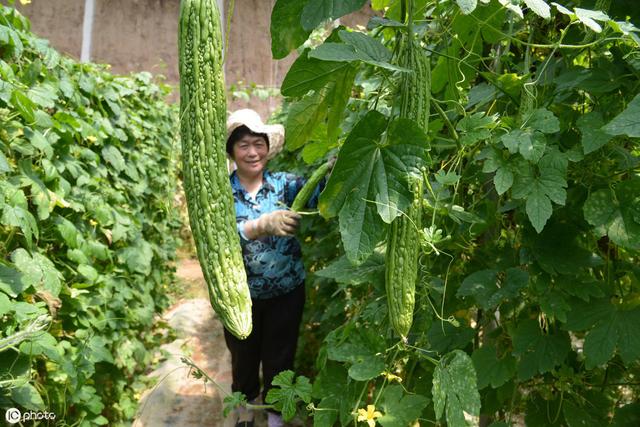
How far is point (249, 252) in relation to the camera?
296 centimetres

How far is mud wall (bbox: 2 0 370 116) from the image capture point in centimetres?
926

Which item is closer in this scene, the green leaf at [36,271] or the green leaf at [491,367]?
the green leaf at [491,367]

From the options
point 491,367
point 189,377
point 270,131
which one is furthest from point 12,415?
point 189,377

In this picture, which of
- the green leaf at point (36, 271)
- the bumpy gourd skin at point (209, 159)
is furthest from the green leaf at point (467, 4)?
the green leaf at point (36, 271)

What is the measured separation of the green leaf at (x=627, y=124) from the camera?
100cm

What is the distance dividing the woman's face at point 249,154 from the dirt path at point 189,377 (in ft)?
3.56

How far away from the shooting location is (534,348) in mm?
1465

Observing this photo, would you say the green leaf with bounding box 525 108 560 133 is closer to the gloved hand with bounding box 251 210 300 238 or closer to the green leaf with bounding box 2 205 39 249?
the gloved hand with bounding box 251 210 300 238

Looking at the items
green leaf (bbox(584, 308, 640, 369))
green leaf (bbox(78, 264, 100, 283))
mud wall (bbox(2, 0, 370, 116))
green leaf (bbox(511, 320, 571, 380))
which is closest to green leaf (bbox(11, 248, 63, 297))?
green leaf (bbox(78, 264, 100, 283))

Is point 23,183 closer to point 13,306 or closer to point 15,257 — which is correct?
point 15,257

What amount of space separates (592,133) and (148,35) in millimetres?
9593

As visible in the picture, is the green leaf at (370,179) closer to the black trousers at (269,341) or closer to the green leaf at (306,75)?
the green leaf at (306,75)

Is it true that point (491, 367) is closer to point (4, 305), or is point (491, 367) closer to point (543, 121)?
point (543, 121)

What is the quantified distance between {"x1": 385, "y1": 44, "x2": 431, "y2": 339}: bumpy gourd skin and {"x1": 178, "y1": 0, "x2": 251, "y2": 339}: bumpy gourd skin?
0.27m
